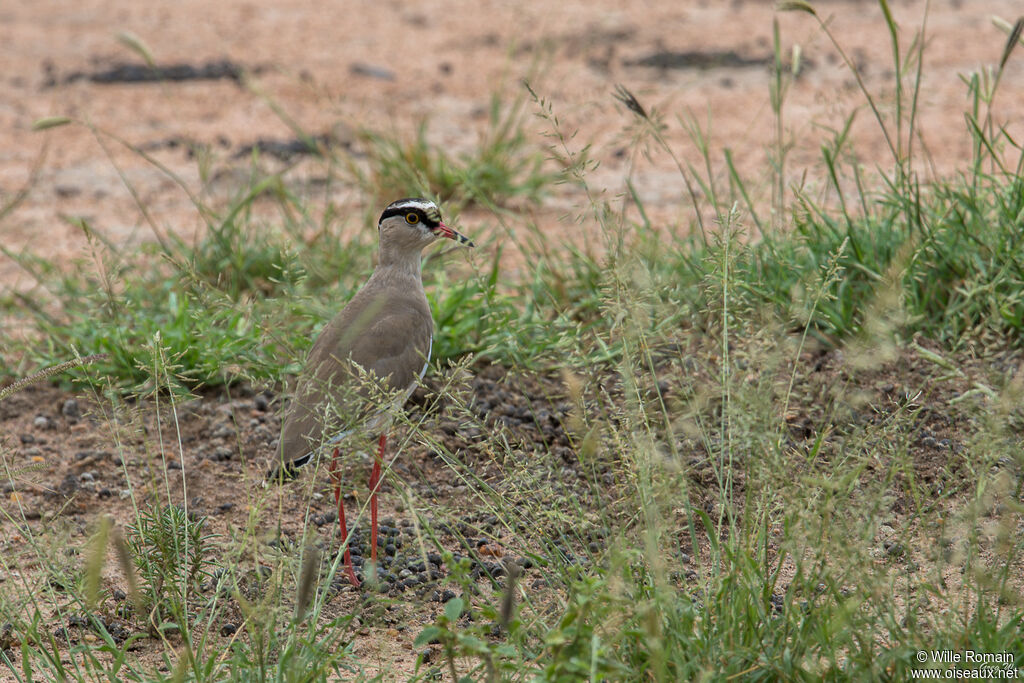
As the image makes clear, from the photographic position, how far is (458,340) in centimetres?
507

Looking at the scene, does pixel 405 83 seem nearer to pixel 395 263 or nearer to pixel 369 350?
pixel 395 263

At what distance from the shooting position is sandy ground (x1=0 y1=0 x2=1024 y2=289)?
24.2 ft

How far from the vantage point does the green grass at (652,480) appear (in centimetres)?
263

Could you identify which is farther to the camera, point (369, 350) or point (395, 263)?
point (395, 263)

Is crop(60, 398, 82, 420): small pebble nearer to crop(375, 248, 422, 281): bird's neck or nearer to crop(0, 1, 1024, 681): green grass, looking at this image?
crop(0, 1, 1024, 681): green grass

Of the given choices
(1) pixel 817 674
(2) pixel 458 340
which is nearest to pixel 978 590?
(1) pixel 817 674

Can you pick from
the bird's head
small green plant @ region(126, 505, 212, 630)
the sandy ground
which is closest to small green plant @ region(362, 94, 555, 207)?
the sandy ground

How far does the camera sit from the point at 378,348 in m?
4.21

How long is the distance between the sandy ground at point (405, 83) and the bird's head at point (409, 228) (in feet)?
5.65

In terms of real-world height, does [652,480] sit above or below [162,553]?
above

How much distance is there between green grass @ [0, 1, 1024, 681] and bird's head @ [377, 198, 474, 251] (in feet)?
1.64

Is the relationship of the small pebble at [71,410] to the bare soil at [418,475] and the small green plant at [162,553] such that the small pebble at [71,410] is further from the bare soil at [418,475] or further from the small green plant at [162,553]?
the small green plant at [162,553]

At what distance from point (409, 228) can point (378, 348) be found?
62cm

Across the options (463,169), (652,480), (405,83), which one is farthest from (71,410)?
(405,83)
